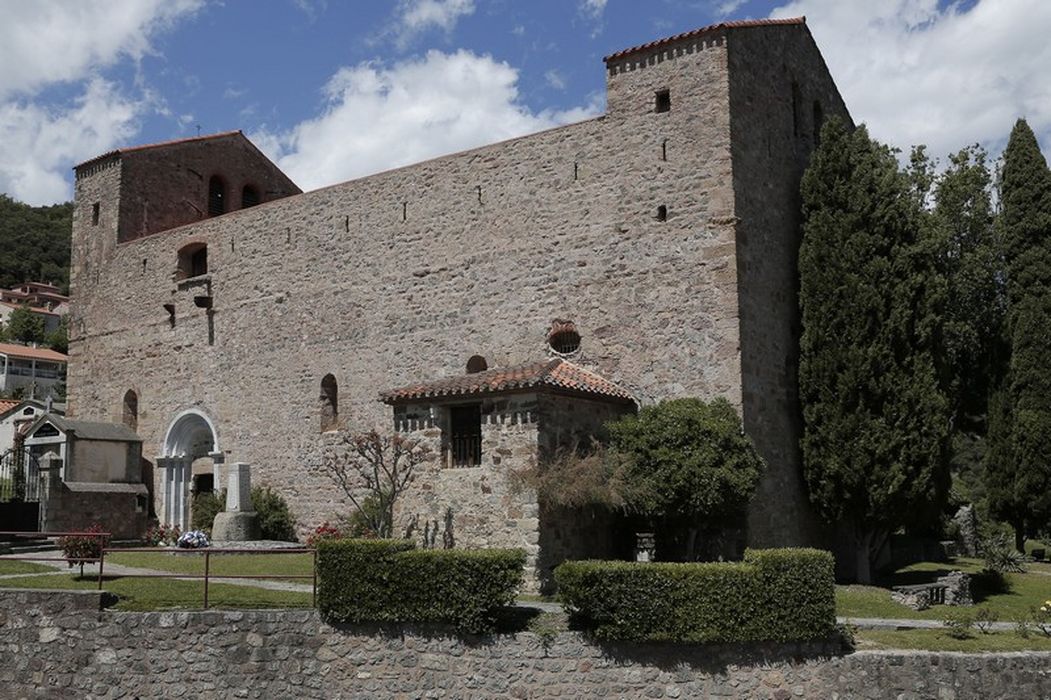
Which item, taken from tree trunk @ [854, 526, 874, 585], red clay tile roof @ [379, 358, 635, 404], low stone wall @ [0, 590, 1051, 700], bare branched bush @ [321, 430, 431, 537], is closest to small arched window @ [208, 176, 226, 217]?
bare branched bush @ [321, 430, 431, 537]

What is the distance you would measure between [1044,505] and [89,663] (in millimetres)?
25308

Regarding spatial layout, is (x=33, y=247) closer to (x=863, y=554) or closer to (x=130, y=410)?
(x=130, y=410)

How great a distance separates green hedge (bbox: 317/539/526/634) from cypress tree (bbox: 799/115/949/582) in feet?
29.3

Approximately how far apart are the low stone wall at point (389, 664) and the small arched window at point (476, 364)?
8.93 metres

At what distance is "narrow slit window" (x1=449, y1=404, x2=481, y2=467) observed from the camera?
1795 centimetres

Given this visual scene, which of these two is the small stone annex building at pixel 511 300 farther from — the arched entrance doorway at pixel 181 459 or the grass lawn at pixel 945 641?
the grass lawn at pixel 945 641

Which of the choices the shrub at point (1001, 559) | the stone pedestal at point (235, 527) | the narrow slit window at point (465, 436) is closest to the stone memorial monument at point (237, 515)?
the stone pedestal at point (235, 527)

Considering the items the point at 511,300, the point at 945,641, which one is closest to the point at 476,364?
the point at 511,300

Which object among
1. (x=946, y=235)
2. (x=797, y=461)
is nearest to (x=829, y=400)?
(x=797, y=461)

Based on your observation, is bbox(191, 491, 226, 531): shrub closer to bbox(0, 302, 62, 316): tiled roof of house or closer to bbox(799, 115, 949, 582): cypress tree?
bbox(799, 115, 949, 582): cypress tree

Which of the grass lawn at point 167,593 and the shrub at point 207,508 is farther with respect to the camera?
the shrub at point 207,508

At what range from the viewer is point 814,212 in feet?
70.1

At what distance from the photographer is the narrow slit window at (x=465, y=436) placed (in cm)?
1795

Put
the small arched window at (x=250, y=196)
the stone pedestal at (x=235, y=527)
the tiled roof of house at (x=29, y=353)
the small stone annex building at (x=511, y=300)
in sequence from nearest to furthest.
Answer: the small stone annex building at (x=511, y=300) → the stone pedestal at (x=235, y=527) → the small arched window at (x=250, y=196) → the tiled roof of house at (x=29, y=353)
